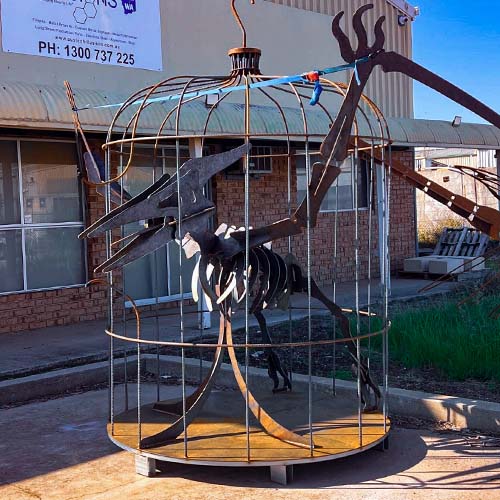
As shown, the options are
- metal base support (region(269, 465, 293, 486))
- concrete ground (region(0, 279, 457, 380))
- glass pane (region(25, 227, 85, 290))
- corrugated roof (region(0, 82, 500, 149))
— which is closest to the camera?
metal base support (region(269, 465, 293, 486))

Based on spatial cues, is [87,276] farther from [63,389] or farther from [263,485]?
[263,485]

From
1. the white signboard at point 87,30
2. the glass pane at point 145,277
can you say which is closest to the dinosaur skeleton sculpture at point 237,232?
the glass pane at point 145,277

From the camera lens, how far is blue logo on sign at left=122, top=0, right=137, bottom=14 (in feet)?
38.6

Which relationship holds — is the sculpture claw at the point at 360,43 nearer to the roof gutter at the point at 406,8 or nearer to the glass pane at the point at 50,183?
the glass pane at the point at 50,183

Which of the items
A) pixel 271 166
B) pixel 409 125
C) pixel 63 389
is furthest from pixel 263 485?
pixel 409 125

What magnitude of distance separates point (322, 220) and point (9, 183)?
254 inches

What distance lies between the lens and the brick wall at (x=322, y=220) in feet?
44.0

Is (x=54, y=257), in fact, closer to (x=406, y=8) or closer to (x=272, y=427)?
(x=272, y=427)

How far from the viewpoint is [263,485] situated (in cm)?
506

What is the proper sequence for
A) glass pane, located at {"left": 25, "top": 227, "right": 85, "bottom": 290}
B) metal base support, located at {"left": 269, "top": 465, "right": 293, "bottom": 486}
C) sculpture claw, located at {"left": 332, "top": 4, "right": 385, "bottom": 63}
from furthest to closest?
glass pane, located at {"left": 25, "top": 227, "right": 85, "bottom": 290} < sculpture claw, located at {"left": 332, "top": 4, "right": 385, "bottom": 63} < metal base support, located at {"left": 269, "top": 465, "right": 293, "bottom": 486}

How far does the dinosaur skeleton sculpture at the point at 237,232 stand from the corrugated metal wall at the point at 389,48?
1012 centimetres

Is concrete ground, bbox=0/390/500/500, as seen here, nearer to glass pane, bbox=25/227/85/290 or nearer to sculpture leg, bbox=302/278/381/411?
sculpture leg, bbox=302/278/381/411

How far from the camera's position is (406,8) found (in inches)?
683

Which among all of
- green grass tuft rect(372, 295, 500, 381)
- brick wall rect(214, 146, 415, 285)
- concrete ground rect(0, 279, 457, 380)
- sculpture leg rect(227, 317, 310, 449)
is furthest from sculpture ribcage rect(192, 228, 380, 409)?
brick wall rect(214, 146, 415, 285)
